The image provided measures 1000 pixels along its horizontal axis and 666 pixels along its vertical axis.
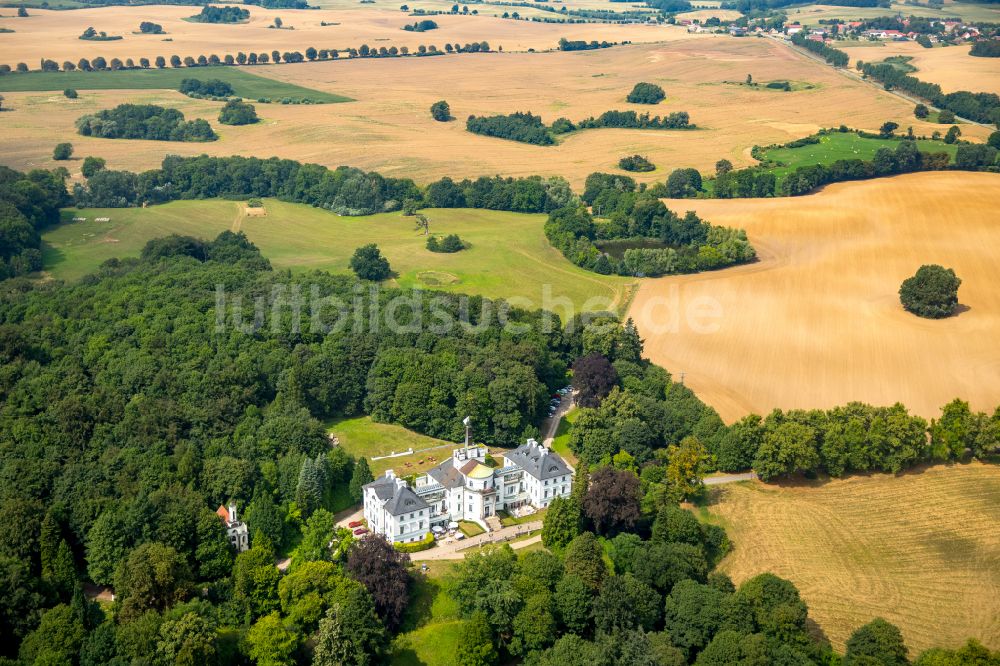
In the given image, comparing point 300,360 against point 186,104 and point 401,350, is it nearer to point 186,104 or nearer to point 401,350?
point 401,350

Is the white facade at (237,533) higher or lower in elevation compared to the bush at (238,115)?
lower

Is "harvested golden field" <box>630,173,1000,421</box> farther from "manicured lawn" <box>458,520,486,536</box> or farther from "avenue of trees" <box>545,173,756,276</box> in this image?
"manicured lawn" <box>458,520,486,536</box>

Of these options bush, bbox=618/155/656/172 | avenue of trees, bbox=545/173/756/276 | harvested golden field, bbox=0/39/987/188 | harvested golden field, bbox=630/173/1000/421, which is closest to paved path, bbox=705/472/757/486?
harvested golden field, bbox=630/173/1000/421

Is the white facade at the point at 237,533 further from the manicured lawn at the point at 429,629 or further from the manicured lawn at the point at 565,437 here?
the manicured lawn at the point at 565,437

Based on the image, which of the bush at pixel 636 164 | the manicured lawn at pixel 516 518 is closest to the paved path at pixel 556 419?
the manicured lawn at pixel 516 518

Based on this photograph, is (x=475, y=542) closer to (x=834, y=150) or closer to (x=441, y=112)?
(x=834, y=150)

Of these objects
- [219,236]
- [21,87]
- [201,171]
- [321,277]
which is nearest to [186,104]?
[21,87]
